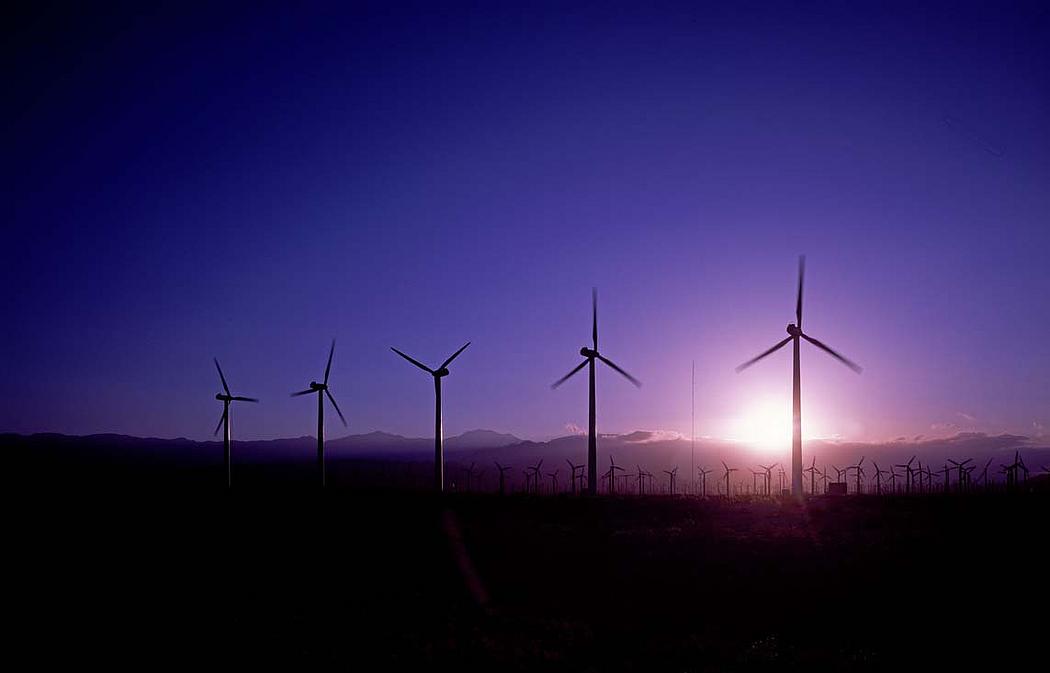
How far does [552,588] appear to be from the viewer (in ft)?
183

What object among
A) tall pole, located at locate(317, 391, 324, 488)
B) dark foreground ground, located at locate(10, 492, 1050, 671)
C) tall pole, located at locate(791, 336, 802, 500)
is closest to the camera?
dark foreground ground, located at locate(10, 492, 1050, 671)

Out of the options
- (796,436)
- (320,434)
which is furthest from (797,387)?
(320,434)

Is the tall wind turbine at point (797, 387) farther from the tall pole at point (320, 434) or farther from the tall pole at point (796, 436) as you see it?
the tall pole at point (320, 434)

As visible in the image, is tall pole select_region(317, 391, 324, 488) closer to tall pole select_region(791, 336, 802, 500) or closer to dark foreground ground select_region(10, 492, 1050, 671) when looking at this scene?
dark foreground ground select_region(10, 492, 1050, 671)

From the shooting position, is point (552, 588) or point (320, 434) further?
point (320, 434)

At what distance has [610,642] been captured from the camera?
43.8 m

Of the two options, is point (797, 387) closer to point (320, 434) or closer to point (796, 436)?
point (796, 436)

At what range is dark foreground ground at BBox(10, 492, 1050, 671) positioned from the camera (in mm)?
41375

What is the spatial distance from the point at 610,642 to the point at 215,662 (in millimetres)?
19782

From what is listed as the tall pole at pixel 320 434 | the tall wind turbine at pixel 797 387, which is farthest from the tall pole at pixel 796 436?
the tall pole at pixel 320 434

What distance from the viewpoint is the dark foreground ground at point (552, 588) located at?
41.4 m

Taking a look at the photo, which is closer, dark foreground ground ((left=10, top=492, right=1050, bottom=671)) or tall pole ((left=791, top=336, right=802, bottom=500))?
dark foreground ground ((left=10, top=492, right=1050, bottom=671))

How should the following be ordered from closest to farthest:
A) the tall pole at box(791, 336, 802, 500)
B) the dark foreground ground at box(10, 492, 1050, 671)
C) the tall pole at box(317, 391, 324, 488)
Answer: the dark foreground ground at box(10, 492, 1050, 671) < the tall pole at box(791, 336, 802, 500) < the tall pole at box(317, 391, 324, 488)

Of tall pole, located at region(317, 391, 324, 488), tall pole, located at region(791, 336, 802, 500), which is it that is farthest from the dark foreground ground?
tall pole, located at region(317, 391, 324, 488)
